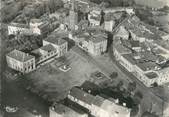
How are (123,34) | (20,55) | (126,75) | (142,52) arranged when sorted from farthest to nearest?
(123,34) < (142,52) < (20,55) < (126,75)

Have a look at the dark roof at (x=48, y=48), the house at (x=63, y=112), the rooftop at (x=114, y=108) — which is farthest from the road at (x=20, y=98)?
the dark roof at (x=48, y=48)

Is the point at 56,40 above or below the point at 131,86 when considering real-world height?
above

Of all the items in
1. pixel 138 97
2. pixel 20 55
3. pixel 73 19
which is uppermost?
pixel 73 19

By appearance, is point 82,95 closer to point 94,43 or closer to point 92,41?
point 94,43

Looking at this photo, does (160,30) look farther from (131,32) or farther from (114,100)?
(114,100)

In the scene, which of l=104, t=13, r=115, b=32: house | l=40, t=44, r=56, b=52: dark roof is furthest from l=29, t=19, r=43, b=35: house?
l=104, t=13, r=115, b=32: house

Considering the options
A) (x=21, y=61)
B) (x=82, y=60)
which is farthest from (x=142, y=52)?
(x=21, y=61)
